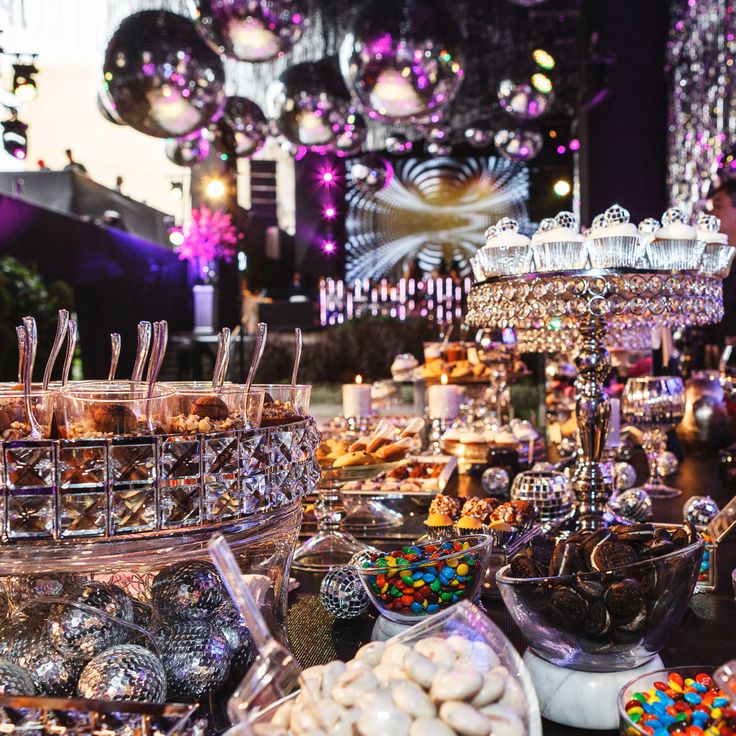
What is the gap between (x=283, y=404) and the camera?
3.37ft

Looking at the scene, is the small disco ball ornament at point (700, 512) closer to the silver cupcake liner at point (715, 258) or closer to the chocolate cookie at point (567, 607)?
the silver cupcake liner at point (715, 258)

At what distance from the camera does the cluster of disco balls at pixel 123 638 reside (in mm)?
771

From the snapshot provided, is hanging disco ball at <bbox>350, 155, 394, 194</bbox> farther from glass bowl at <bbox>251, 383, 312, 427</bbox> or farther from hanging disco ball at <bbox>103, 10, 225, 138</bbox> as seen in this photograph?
glass bowl at <bbox>251, 383, 312, 427</bbox>

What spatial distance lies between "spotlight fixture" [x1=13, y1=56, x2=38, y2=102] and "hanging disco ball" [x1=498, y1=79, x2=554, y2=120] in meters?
2.71

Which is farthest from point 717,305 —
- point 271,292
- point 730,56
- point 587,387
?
point 271,292

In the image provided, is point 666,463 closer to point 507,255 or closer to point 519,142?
point 507,255

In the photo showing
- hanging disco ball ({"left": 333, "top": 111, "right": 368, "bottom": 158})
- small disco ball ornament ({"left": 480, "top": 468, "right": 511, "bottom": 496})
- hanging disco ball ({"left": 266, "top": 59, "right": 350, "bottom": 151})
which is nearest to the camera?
small disco ball ornament ({"left": 480, "top": 468, "right": 511, "bottom": 496})

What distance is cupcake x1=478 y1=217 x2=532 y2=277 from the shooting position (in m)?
1.44

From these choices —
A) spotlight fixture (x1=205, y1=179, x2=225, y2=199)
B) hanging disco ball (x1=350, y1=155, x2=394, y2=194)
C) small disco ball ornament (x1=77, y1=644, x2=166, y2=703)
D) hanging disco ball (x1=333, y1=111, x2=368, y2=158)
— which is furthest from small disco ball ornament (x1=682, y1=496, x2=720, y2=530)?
spotlight fixture (x1=205, y1=179, x2=225, y2=199)

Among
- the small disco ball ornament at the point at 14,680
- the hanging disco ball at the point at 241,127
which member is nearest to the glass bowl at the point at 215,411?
the small disco ball ornament at the point at 14,680

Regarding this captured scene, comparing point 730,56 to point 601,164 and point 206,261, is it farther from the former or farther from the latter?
point 206,261

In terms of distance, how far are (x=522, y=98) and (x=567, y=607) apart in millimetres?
4288

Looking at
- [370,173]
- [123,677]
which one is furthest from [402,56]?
[370,173]

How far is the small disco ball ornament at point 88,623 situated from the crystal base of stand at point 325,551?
543 millimetres
